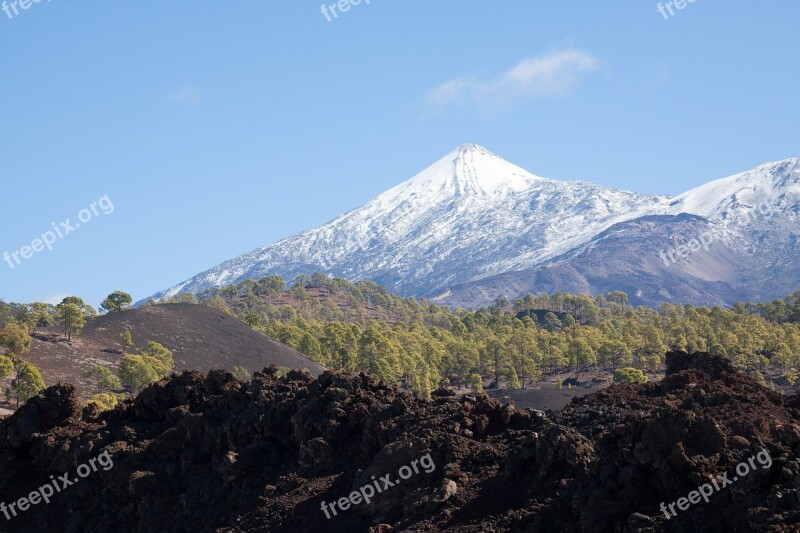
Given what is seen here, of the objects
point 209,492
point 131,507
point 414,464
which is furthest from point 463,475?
point 131,507

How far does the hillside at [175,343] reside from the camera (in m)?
88.4

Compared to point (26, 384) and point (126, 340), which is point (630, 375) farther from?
point (26, 384)

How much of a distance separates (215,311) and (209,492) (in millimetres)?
93521

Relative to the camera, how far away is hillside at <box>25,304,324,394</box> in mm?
88438

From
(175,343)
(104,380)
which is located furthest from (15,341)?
(175,343)

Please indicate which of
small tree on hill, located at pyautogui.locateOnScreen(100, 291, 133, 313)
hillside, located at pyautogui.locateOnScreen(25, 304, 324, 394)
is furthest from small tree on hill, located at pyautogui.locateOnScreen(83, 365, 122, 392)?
small tree on hill, located at pyautogui.locateOnScreen(100, 291, 133, 313)

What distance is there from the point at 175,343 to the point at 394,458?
8372cm

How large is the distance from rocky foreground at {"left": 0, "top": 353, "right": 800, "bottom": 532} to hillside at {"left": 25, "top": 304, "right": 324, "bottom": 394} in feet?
174

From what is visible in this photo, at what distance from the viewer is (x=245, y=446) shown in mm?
28969

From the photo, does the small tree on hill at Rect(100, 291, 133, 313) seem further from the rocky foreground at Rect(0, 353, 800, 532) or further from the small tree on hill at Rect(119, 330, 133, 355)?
the rocky foreground at Rect(0, 353, 800, 532)

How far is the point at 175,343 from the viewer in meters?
104

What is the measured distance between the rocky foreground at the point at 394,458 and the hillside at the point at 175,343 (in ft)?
174

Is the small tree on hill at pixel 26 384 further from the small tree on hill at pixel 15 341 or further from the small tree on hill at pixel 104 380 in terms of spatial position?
the small tree on hill at pixel 15 341

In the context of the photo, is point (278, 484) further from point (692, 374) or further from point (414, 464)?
point (692, 374)
